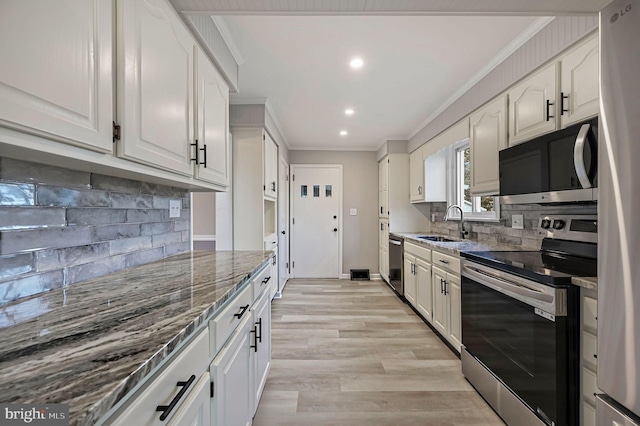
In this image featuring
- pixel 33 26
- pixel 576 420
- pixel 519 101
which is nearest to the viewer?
pixel 33 26

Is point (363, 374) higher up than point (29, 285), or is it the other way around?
point (29, 285)

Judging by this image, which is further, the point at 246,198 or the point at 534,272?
the point at 246,198

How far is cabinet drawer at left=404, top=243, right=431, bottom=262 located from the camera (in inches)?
112

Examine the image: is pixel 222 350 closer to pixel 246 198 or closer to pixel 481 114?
pixel 246 198

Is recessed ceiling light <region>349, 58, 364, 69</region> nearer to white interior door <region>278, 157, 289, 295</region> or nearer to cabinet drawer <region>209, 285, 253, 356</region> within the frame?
cabinet drawer <region>209, 285, 253, 356</region>

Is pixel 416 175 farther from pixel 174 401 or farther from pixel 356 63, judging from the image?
pixel 174 401

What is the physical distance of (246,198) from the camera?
3158 millimetres

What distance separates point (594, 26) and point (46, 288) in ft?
8.74

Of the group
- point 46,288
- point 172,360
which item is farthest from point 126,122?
point 172,360

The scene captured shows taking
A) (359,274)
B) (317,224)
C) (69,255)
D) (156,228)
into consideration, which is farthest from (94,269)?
(359,274)

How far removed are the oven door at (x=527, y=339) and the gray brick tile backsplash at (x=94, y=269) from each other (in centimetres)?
196

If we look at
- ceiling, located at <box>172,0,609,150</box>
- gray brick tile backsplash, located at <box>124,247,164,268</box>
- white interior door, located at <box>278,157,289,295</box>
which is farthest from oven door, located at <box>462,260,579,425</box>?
white interior door, located at <box>278,157,289,295</box>

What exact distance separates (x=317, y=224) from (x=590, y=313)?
13.7 feet

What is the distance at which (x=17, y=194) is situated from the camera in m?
0.91
